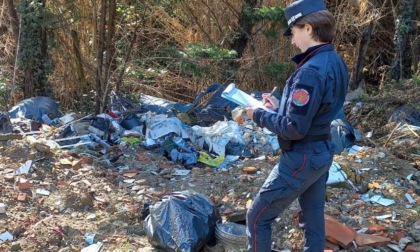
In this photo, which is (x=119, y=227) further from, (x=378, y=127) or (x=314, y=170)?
(x=378, y=127)

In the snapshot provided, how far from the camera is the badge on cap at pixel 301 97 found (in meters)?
2.71

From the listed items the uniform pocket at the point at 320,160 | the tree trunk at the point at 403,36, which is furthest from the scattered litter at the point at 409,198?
the tree trunk at the point at 403,36

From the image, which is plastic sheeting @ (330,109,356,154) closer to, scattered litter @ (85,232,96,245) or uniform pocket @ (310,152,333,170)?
scattered litter @ (85,232,96,245)

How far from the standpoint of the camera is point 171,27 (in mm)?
10023

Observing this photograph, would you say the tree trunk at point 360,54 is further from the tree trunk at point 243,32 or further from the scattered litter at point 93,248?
the scattered litter at point 93,248

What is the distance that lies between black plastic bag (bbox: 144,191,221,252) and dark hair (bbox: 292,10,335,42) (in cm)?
154

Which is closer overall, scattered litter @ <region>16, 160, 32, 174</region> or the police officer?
the police officer

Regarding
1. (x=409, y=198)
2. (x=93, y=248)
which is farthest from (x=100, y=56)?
(x=409, y=198)

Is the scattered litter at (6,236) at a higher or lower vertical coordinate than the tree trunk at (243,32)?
lower

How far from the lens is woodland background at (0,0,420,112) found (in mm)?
7465

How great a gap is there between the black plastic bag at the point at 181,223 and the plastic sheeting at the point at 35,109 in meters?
3.19

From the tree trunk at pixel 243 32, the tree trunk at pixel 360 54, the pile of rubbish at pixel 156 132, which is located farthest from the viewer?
the tree trunk at pixel 360 54

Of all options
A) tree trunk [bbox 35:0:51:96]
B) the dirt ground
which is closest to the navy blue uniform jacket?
the dirt ground

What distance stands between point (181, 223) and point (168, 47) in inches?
242
